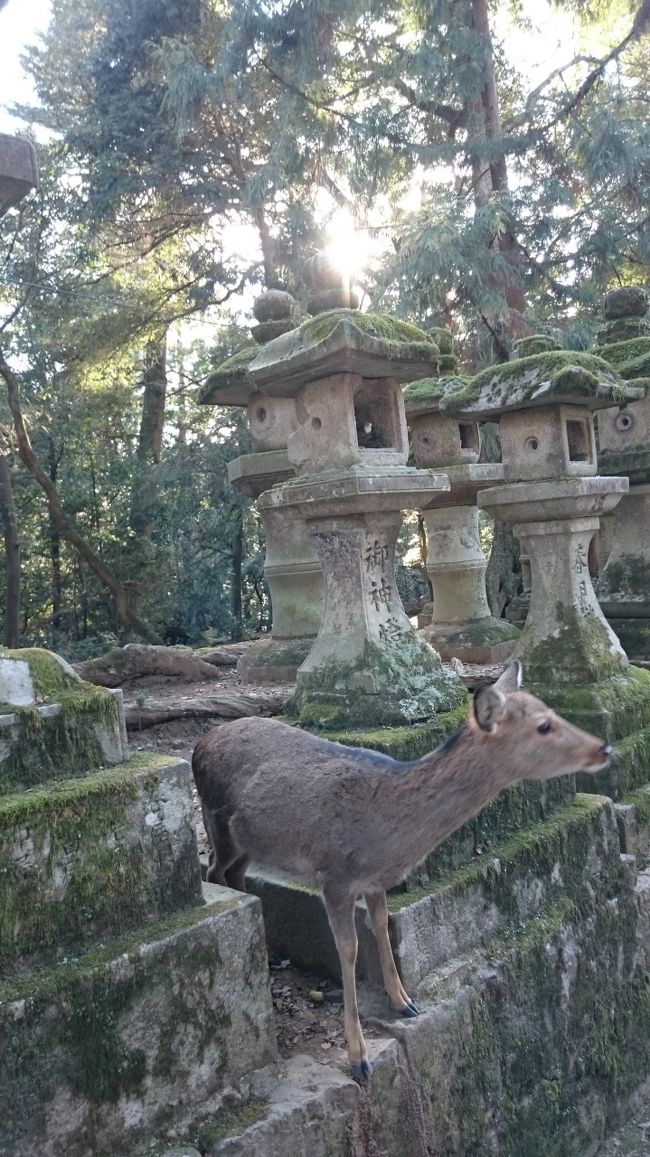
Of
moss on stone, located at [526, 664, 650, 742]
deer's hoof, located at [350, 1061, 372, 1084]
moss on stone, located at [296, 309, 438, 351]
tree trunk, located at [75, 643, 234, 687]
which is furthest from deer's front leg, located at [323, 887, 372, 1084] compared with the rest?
tree trunk, located at [75, 643, 234, 687]

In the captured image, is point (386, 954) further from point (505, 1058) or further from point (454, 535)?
point (454, 535)

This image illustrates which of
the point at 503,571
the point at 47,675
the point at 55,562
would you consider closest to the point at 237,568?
the point at 55,562

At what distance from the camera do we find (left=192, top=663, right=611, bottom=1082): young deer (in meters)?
2.50

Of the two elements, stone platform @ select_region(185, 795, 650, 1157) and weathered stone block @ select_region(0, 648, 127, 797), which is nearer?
weathered stone block @ select_region(0, 648, 127, 797)

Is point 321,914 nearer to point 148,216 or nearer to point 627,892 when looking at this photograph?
point 627,892

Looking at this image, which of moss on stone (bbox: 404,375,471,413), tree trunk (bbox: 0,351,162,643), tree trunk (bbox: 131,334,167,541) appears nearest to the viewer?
moss on stone (bbox: 404,375,471,413)

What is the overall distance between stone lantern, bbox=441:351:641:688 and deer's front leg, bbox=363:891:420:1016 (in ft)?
6.86

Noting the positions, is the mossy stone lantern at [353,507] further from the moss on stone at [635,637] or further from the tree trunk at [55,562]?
the tree trunk at [55,562]

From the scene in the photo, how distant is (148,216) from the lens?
13.9m

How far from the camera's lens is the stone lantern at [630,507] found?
5.66 metres

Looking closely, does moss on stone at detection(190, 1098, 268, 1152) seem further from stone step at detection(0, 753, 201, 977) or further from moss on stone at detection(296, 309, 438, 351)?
moss on stone at detection(296, 309, 438, 351)

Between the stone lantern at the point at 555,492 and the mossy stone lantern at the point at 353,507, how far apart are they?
33.8 inches

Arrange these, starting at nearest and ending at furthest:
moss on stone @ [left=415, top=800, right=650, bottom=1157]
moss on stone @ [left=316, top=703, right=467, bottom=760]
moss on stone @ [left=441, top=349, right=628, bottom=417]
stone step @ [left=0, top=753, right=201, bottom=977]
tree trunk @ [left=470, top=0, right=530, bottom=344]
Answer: stone step @ [left=0, top=753, right=201, bottom=977] → moss on stone @ [left=415, top=800, right=650, bottom=1157] → moss on stone @ [left=316, top=703, right=467, bottom=760] → moss on stone @ [left=441, top=349, right=628, bottom=417] → tree trunk @ [left=470, top=0, right=530, bottom=344]

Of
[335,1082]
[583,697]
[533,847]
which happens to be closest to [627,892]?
[533,847]
